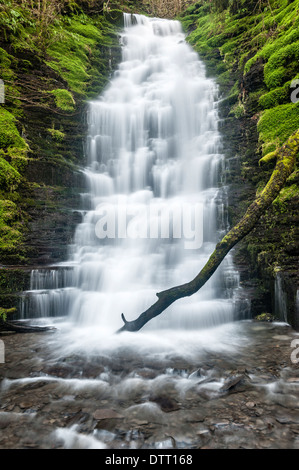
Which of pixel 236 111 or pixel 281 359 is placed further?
pixel 236 111

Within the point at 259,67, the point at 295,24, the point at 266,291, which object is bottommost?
the point at 266,291

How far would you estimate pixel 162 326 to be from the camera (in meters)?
5.50

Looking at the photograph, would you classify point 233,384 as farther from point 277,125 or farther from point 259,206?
point 277,125

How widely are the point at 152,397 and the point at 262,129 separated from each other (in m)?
7.52

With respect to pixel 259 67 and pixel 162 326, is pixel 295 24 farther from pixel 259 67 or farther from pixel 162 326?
pixel 162 326

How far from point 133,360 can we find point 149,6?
79.3ft

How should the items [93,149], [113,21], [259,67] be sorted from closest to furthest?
[259,67]
[93,149]
[113,21]

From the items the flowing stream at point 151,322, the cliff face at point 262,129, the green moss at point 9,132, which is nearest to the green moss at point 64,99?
the flowing stream at point 151,322

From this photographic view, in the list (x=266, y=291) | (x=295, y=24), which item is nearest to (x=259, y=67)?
(x=295, y=24)

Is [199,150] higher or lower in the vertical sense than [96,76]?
lower

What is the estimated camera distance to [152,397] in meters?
2.92

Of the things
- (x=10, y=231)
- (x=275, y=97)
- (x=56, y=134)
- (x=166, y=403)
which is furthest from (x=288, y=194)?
(x=56, y=134)

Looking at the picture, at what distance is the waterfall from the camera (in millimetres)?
5992
